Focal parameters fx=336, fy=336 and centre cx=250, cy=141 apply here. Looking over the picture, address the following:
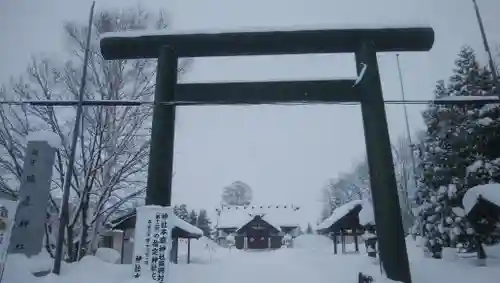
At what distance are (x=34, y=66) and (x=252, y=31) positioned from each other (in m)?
11.5

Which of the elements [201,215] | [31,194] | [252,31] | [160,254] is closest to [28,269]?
[31,194]

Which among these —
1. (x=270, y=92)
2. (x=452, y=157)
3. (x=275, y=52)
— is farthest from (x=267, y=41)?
(x=452, y=157)

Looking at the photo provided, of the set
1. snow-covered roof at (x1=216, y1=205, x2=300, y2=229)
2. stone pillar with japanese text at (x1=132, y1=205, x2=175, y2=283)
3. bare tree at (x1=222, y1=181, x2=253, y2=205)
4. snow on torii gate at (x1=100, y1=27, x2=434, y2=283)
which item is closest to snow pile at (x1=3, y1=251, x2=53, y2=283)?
stone pillar with japanese text at (x1=132, y1=205, x2=175, y2=283)

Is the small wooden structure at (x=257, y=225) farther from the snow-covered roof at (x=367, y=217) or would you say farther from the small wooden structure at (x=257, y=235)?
the snow-covered roof at (x=367, y=217)

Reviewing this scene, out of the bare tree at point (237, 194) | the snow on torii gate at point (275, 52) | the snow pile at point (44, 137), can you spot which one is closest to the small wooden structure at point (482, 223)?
the snow on torii gate at point (275, 52)

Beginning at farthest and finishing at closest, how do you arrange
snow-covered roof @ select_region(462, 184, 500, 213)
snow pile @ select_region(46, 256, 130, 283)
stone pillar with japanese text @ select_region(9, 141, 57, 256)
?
snow-covered roof @ select_region(462, 184, 500, 213)
stone pillar with japanese text @ select_region(9, 141, 57, 256)
snow pile @ select_region(46, 256, 130, 283)

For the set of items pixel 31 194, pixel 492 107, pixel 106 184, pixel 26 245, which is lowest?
pixel 26 245

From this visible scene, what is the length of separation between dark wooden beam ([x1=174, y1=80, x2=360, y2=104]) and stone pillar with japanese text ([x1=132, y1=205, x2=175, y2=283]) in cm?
238

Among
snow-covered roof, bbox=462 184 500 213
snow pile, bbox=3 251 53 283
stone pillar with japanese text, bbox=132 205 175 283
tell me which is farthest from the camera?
snow-covered roof, bbox=462 184 500 213

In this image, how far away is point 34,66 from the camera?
→ 13.9 m

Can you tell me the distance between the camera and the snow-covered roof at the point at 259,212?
44.2 meters

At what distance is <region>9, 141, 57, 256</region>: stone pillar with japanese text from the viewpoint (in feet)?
29.6

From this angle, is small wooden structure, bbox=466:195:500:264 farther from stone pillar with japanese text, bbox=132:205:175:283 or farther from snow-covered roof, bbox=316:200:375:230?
stone pillar with japanese text, bbox=132:205:175:283

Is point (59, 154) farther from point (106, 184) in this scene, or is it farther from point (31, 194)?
point (31, 194)
